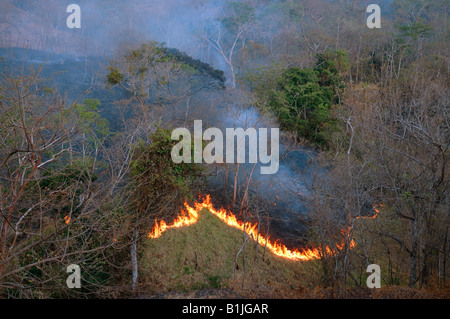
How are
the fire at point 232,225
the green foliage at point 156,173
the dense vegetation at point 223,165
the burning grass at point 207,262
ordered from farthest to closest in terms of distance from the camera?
1. the fire at point 232,225
2. the green foliage at point 156,173
3. the burning grass at point 207,262
4. the dense vegetation at point 223,165

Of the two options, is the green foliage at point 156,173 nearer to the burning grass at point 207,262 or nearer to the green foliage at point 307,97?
the burning grass at point 207,262

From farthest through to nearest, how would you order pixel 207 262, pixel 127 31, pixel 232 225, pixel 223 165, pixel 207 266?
pixel 127 31
pixel 223 165
pixel 232 225
pixel 207 262
pixel 207 266

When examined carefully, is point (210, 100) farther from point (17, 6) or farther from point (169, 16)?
point (17, 6)

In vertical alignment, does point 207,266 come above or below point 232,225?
below

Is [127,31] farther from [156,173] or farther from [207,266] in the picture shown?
[207,266]

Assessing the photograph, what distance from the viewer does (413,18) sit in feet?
112

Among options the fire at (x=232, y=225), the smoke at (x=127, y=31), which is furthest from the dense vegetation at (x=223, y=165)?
the fire at (x=232, y=225)

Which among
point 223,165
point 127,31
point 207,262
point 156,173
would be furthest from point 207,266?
point 127,31

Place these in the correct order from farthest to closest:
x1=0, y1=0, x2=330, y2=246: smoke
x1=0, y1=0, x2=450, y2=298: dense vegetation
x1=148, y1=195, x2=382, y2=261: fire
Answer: x1=0, y1=0, x2=330, y2=246: smoke → x1=148, y1=195, x2=382, y2=261: fire → x1=0, y1=0, x2=450, y2=298: dense vegetation

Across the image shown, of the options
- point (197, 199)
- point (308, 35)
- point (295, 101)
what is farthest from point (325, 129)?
point (308, 35)

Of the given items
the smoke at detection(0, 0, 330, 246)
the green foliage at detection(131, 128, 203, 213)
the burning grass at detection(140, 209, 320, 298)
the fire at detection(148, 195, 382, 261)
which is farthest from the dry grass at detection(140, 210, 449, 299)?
the smoke at detection(0, 0, 330, 246)

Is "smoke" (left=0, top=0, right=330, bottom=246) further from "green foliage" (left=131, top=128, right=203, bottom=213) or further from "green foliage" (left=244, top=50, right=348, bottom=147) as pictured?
"green foliage" (left=131, top=128, right=203, bottom=213)

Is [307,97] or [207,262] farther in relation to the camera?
Result: [307,97]

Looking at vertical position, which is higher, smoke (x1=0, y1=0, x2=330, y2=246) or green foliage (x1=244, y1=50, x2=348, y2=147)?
smoke (x1=0, y1=0, x2=330, y2=246)
